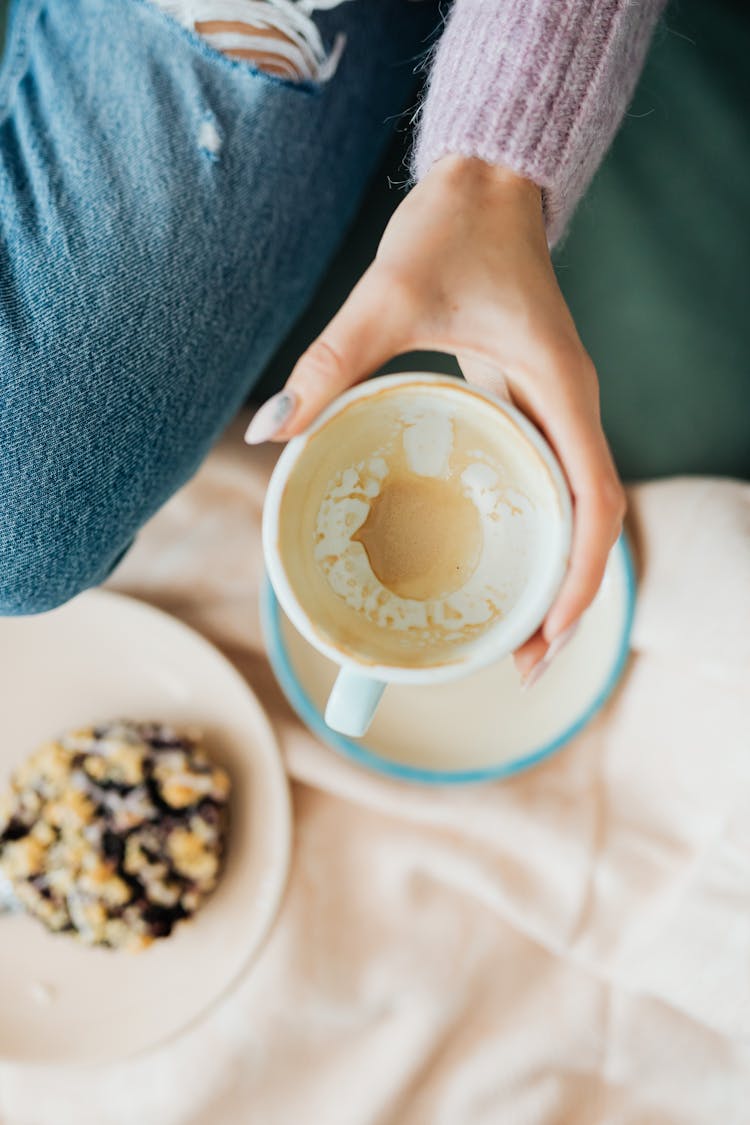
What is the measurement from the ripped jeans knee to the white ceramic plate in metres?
0.48

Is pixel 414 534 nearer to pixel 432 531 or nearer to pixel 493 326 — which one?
pixel 432 531

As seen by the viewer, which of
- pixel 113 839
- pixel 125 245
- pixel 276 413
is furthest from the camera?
pixel 113 839

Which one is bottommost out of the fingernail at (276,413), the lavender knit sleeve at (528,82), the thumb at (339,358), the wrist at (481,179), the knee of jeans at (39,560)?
the knee of jeans at (39,560)

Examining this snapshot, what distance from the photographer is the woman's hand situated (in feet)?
1.59

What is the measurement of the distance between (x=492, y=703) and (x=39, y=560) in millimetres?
451

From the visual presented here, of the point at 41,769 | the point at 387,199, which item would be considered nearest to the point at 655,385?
the point at 387,199

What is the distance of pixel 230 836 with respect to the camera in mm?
826

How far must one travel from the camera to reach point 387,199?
0.78 meters

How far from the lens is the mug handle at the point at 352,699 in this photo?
48cm

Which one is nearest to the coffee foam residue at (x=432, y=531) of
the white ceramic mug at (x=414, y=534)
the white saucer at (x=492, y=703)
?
the white ceramic mug at (x=414, y=534)

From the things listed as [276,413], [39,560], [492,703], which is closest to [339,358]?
[276,413]

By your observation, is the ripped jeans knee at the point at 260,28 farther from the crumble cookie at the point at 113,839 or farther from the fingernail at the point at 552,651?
the crumble cookie at the point at 113,839

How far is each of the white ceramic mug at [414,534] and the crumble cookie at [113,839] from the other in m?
0.35

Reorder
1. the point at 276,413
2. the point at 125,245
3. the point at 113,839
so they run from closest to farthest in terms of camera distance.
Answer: the point at 276,413 → the point at 125,245 → the point at 113,839
